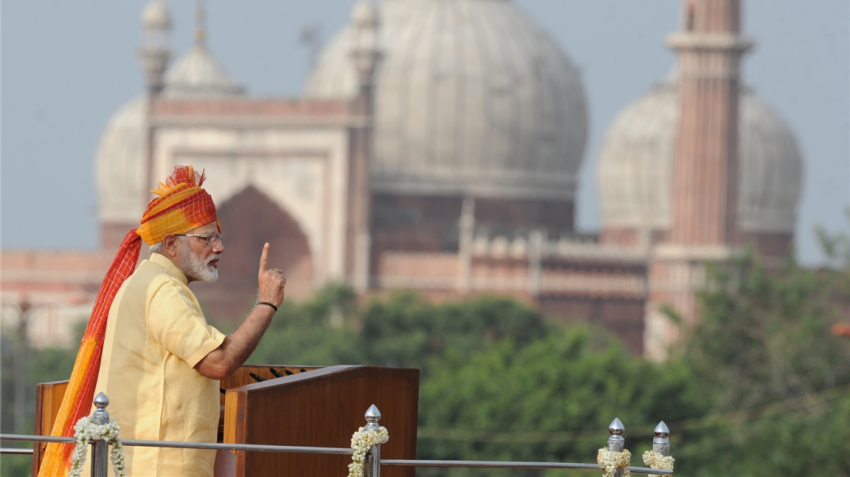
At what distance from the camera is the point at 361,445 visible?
3.69 meters

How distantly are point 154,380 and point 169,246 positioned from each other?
0.33 metres

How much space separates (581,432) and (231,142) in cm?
1303

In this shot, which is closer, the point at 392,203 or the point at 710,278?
the point at 710,278

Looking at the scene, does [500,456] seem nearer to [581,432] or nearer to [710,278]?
[581,432]

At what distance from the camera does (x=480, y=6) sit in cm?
3828

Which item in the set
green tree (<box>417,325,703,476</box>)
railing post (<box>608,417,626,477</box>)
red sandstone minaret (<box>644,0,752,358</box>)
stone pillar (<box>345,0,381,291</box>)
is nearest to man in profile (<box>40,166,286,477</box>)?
railing post (<box>608,417,626,477</box>)

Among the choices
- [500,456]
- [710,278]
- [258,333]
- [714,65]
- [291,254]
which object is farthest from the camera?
[291,254]

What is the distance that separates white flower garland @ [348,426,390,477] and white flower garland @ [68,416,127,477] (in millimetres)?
455

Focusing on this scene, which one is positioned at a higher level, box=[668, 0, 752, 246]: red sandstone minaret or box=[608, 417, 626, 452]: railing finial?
box=[668, 0, 752, 246]: red sandstone minaret

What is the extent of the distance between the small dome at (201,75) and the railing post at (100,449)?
3597cm

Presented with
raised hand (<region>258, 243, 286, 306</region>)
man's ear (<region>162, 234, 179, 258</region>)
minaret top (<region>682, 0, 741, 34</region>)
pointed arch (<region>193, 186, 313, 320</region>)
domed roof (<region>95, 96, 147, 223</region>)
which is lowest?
raised hand (<region>258, 243, 286, 306</region>)

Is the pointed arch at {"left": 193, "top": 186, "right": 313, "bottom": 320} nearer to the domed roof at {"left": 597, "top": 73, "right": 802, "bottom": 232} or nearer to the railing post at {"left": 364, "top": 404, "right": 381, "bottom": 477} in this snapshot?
the domed roof at {"left": 597, "top": 73, "right": 802, "bottom": 232}

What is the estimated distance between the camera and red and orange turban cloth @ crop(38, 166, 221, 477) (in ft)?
12.9

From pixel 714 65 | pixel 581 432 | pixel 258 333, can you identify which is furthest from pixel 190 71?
pixel 258 333
